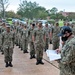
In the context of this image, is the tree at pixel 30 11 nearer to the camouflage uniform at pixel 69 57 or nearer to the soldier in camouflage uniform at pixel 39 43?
the soldier in camouflage uniform at pixel 39 43

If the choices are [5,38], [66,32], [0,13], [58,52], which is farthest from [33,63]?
[0,13]

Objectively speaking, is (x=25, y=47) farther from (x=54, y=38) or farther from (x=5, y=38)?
(x=5, y=38)

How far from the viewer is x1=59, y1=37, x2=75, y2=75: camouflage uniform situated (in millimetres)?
4391

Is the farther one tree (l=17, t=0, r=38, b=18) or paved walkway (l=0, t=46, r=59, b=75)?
tree (l=17, t=0, r=38, b=18)

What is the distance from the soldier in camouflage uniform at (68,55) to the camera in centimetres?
440

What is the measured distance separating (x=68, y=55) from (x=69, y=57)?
0.03m

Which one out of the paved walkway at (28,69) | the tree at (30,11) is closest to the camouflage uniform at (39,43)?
the paved walkway at (28,69)

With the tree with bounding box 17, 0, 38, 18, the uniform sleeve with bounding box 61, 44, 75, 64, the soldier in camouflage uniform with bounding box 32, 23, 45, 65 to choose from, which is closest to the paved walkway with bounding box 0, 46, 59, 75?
the soldier in camouflage uniform with bounding box 32, 23, 45, 65

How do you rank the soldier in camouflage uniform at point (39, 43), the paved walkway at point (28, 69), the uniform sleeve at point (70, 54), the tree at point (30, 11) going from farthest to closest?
the tree at point (30, 11) < the soldier in camouflage uniform at point (39, 43) < the paved walkway at point (28, 69) < the uniform sleeve at point (70, 54)

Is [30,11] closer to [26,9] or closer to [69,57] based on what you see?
[26,9]

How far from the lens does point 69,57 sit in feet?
14.6

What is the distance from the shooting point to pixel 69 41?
4.49 m

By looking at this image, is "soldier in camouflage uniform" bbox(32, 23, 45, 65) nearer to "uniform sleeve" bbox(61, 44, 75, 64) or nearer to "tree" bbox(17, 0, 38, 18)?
"uniform sleeve" bbox(61, 44, 75, 64)

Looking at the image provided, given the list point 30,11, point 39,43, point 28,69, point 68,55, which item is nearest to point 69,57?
point 68,55
